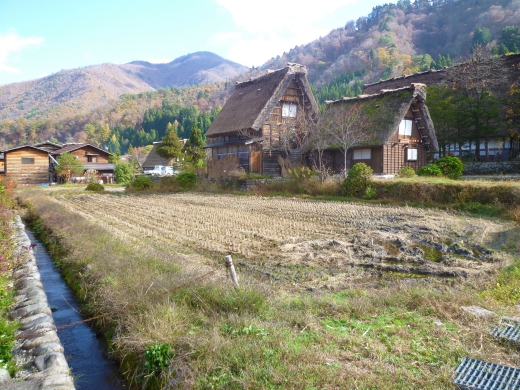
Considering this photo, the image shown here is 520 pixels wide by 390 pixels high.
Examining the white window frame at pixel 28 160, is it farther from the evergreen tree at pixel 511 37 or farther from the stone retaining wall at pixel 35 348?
the evergreen tree at pixel 511 37

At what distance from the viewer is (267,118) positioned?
23984 millimetres

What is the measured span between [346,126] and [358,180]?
6547 mm

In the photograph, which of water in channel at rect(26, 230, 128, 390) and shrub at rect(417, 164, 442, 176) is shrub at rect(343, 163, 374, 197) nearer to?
shrub at rect(417, 164, 442, 176)

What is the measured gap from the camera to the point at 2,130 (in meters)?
83.6

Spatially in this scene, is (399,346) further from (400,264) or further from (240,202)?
(240,202)

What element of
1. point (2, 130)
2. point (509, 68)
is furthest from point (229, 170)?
point (2, 130)

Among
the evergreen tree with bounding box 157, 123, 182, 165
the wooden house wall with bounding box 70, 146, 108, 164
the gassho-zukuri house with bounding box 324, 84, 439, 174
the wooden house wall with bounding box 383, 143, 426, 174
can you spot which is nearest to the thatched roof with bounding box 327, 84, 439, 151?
the gassho-zukuri house with bounding box 324, 84, 439, 174

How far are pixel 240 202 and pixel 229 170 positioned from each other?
273 inches

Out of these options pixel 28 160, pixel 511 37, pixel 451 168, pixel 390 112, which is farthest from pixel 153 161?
pixel 511 37

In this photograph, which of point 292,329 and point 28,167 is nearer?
point 292,329

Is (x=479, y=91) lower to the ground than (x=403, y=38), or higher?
lower

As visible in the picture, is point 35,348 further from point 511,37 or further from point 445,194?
point 511,37

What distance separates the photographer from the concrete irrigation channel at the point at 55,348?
3.95 m

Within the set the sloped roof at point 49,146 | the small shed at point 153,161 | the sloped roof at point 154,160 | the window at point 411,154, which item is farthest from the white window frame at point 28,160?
the window at point 411,154
